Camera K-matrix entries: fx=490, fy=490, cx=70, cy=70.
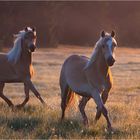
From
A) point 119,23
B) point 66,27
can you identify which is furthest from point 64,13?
point 119,23

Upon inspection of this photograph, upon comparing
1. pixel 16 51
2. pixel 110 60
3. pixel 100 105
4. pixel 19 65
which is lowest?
pixel 100 105

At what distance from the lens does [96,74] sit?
32.0 ft

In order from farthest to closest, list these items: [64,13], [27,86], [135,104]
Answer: [64,13] → [135,104] → [27,86]

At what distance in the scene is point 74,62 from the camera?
10.8 metres

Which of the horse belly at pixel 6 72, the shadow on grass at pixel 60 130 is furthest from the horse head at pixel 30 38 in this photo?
the shadow on grass at pixel 60 130

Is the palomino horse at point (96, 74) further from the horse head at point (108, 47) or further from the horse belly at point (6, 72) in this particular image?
the horse belly at point (6, 72)

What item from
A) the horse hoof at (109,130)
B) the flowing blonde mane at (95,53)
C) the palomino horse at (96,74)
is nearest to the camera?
the horse hoof at (109,130)

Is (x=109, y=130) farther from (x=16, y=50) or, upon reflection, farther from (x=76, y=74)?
(x=16, y=50)

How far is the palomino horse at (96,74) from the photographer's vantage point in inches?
367

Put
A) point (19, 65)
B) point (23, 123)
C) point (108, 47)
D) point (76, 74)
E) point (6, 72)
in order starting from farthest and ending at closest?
1. point (6, 72)
2. point (19, 65)
3. point (76, 74)
4. point (23, 123)
5. point (108, 47)

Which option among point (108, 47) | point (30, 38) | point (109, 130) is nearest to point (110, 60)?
point (108, 47)

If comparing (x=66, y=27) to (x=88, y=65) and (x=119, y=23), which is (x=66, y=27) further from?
(x=88, y=65)

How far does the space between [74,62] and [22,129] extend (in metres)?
2.36

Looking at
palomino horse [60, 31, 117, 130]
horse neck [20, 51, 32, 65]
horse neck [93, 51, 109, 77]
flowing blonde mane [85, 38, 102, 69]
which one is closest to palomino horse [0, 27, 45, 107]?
horse neck [20, 51, 32, 65]
